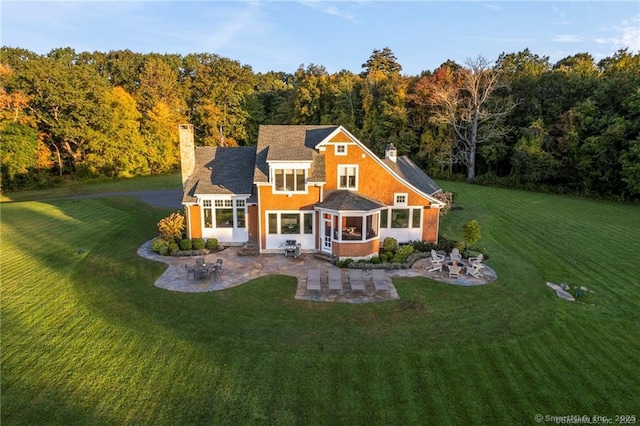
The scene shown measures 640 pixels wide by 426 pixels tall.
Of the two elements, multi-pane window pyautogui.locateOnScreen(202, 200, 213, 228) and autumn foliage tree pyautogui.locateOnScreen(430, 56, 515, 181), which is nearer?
multi-pane window pyautogui.locateOnScreen(202, 200, 213, 228)

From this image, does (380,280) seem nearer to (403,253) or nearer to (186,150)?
(403,253)

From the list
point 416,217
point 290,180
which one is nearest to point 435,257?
point 416,217

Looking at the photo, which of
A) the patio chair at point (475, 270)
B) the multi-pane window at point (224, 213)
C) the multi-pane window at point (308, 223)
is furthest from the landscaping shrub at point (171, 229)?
the patio chair at point (475, 270)

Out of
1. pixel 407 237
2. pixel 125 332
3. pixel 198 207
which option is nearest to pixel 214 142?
pixel 198 207

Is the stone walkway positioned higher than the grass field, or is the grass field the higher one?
the stone walkway

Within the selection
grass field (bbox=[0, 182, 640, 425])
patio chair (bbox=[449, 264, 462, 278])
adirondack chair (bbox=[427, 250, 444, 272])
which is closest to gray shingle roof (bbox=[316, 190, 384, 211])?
adirondack chair (bbox=[427, 250, 444, 272])

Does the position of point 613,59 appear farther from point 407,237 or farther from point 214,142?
point 214,142

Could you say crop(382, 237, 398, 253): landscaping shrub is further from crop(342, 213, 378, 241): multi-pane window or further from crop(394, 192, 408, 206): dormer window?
crop(394, 192, 408, 206): dormer window
